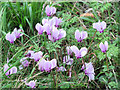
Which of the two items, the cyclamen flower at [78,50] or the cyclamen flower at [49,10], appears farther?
the cyclamen flower at [49,10]

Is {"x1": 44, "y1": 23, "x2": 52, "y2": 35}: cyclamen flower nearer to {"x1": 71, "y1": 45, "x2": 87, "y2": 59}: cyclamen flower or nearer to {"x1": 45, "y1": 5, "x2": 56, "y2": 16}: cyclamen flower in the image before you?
{"x1": 71, "y1": 45, "x2": 87, "y2": 59}: cyclamen flower

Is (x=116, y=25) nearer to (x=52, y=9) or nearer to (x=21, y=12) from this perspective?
(x=52, y=9)

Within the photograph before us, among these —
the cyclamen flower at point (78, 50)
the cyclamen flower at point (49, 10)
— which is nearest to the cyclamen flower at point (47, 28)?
the cyclamen flower at point (78, 50)

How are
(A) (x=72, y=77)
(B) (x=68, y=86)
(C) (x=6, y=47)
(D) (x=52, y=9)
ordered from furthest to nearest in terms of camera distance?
(C) (x=6, y=47)
(D) (x=52, y=9)
(A) (x=72, y=77)
(B) (x=68, y=86)

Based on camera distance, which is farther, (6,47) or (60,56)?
(6,47)

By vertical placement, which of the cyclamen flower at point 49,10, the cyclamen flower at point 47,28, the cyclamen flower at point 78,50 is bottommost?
the cyclamen flower at point 78,50

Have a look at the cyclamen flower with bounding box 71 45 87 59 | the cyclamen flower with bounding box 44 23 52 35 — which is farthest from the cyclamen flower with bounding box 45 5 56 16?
the cyclamen flower with bounding box 71 45 87 59

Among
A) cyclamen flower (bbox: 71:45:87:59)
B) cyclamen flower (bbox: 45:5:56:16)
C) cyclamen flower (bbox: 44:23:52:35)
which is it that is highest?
cyclamen flower (bbox: 45:5:56:16)

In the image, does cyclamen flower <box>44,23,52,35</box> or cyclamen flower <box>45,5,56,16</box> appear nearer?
cyclamen flower <box>44,23,52,35</box>

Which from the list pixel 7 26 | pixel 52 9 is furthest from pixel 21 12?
pixel 52 9

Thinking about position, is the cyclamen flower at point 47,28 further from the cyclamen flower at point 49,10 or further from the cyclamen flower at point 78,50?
the cyclamen flower at point 49,10

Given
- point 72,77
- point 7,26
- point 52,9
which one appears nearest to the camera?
point 72,77
